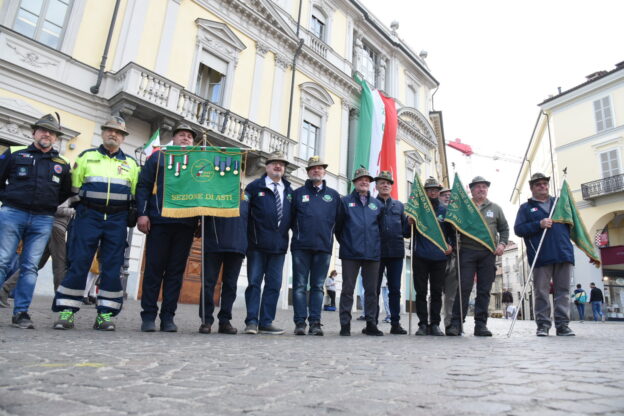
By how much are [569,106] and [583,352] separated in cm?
2892

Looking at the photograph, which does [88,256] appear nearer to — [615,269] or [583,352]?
[583,352]

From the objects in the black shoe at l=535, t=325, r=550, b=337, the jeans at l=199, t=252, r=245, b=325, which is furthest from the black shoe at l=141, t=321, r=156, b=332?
the black shoe at l=535, t=325, r=550, b=337

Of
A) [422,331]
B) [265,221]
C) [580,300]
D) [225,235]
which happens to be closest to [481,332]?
[422,331]

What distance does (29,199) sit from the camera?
13.2 ft

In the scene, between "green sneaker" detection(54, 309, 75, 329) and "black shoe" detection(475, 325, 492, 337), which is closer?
"green sneaker" detection(54, 309, 75, 329)

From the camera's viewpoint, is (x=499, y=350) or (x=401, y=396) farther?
(x=499, y=350)

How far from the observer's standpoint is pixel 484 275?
567 cm

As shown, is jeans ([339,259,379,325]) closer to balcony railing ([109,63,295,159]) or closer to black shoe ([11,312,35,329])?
black shoe ([11,312,35,329])

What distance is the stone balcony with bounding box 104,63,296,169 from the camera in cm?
1060

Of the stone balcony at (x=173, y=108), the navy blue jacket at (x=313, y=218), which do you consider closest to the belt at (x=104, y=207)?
the navy blue jacket at (x=313, y=218)

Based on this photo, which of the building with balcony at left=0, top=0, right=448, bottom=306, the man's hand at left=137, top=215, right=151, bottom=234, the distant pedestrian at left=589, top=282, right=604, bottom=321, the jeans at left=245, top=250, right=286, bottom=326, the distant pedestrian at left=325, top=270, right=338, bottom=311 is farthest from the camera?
the distant pedestrian at left=589, top=282, right=604, bottom=321

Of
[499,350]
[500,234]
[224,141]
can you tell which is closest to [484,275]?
[500,234]

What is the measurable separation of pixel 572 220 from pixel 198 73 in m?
11.2

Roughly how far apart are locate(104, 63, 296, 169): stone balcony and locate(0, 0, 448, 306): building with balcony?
31mm
